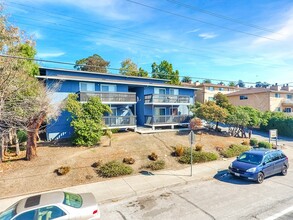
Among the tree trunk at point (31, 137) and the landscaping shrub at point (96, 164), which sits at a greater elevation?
the tree trunk at point (31, 137)

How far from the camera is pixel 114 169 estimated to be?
1215 centimetres

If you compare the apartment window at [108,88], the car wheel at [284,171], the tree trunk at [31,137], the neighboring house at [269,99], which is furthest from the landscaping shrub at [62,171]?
the neighboring house at [269,99]

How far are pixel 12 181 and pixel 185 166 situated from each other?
1054 cm

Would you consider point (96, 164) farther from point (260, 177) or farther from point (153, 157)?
point (260, 177)

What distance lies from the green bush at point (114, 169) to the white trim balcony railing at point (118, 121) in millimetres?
7538

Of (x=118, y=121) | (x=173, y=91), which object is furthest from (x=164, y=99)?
(x=118, y=121)

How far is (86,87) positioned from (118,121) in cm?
502

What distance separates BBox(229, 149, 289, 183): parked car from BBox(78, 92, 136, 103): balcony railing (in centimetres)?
1305

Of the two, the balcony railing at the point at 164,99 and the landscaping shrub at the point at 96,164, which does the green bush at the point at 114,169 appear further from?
the balcony railing at the point at 164,99

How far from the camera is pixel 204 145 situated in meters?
18.5

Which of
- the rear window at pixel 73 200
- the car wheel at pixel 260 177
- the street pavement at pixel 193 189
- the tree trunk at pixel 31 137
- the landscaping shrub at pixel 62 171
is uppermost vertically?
the tree trunk at pixel 31 137

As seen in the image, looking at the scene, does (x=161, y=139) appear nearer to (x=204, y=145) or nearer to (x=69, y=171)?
(x=204, y=145)

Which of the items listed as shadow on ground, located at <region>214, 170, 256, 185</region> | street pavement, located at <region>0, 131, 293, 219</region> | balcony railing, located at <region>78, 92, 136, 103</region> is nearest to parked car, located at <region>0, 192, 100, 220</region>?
street pavement, located at <region>0, 131, 293, 219</region>

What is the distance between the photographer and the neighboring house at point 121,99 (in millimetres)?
19297
